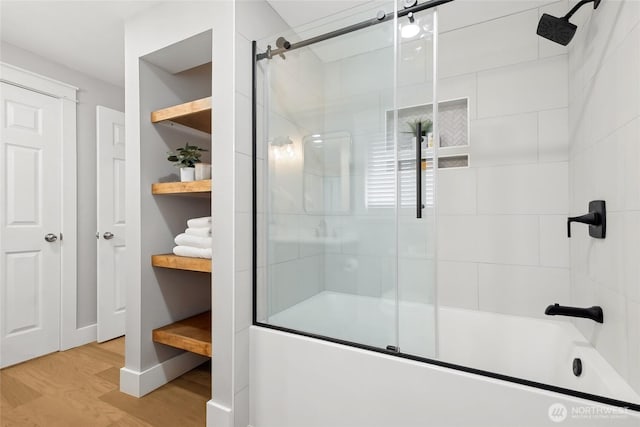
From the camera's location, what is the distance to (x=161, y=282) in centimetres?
198

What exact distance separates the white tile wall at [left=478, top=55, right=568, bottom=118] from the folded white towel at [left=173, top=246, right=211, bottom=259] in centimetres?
191

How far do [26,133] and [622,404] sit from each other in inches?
145

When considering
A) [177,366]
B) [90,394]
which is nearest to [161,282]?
[177,366]

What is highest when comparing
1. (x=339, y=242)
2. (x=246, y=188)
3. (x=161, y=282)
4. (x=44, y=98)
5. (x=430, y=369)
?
(x=44, y=98)

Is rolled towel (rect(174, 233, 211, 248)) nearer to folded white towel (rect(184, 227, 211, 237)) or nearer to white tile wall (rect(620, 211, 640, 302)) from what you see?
folded white towel (rect(184, 227, 211, 237))

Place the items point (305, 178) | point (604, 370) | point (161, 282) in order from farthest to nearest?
point (161, 282) < point (305, 178) < point (604, 370)

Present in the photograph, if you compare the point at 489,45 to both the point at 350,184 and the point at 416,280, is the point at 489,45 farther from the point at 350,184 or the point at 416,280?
A: the point at 416,280

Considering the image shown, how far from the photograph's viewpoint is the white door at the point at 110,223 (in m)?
2.63

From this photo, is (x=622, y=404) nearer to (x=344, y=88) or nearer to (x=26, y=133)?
(x=344, y=88)

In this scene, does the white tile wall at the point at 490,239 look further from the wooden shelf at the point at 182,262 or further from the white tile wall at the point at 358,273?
the wooden shelf at the point at 182,262

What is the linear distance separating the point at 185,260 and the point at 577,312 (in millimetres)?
1962

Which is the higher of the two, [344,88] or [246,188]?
[344,88]

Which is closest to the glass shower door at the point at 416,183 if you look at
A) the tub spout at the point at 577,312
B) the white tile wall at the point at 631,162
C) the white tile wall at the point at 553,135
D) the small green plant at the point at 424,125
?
the small green plant at the point at 424,125

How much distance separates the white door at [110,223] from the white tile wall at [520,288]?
2.94m
